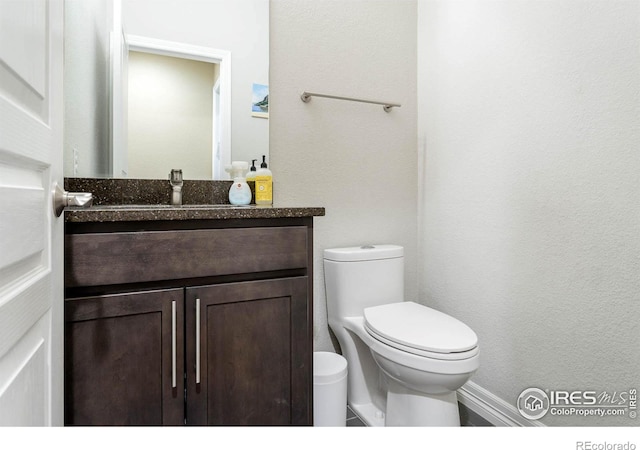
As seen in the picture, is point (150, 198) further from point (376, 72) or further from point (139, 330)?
point (376, 72)

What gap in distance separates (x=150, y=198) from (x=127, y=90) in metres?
0.45

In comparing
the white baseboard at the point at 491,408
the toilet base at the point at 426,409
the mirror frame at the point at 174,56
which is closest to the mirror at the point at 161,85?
the mirror frame at the point at 174,56

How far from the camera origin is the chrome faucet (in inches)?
58.7

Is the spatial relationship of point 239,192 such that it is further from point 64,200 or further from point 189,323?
point 64,200

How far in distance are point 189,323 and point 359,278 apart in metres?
0.91

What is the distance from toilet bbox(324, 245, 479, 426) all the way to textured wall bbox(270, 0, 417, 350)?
0.17 metres

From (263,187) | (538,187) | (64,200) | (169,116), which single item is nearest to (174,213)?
(64,200)

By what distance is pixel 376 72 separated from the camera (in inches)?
78.7

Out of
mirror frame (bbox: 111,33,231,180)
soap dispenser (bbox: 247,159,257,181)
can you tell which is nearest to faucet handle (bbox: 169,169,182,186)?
mirror frame (bbox: 111,33,231,180)

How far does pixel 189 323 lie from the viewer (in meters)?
1.00

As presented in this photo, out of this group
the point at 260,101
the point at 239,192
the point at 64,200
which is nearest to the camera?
the point at 64,200

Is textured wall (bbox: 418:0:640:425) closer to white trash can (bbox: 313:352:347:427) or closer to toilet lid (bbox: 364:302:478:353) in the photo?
toilet lid (bbox: 364:302:478:353)

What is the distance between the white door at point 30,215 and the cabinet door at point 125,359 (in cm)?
10
